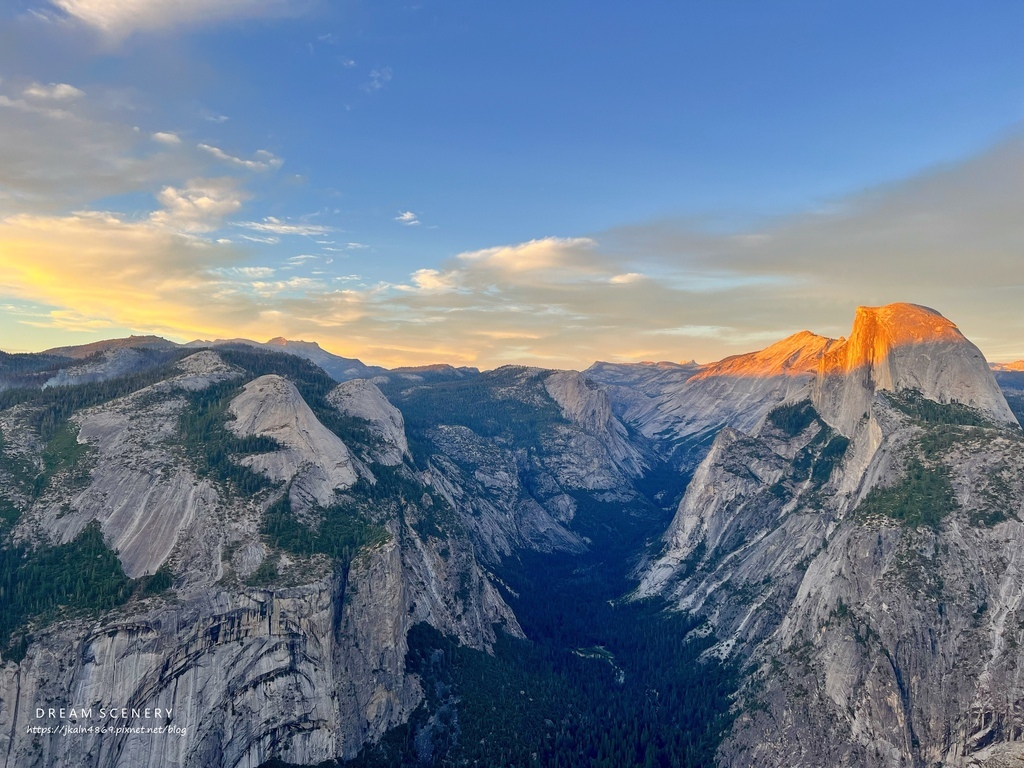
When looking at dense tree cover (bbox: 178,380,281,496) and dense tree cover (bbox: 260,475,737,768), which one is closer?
dense tree cover (bbox: 260,475,737,768)

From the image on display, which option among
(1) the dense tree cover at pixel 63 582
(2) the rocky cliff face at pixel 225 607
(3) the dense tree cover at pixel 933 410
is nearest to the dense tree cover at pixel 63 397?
(2) the rocky cliff face at pixel 225 607

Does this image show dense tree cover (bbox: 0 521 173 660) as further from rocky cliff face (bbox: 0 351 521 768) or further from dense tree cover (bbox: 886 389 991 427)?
dense tree cover (bbox: 886 389 991 427)

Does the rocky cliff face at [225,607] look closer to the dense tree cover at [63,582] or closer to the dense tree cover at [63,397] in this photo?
the dense tree cover at [63,582]

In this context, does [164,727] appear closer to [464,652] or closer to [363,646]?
[363,646]

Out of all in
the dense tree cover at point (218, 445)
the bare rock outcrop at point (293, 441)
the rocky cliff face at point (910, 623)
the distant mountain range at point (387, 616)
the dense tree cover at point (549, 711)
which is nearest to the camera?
the distant mountain range at point (387, 616)

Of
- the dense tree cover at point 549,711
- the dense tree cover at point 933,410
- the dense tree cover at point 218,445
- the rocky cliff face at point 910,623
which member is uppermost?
the dense tree cover at point 933,410

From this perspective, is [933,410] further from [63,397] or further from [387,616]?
[63,397]

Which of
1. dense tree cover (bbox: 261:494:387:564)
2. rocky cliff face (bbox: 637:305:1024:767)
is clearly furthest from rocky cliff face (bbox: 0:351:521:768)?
rocky cliff face (bbox: 637:305:1024:767)

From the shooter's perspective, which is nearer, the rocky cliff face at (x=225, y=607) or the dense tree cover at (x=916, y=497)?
the rocky cliff face at (x=225, y=607)

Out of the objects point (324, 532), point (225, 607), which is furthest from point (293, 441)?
point (225, 607)
